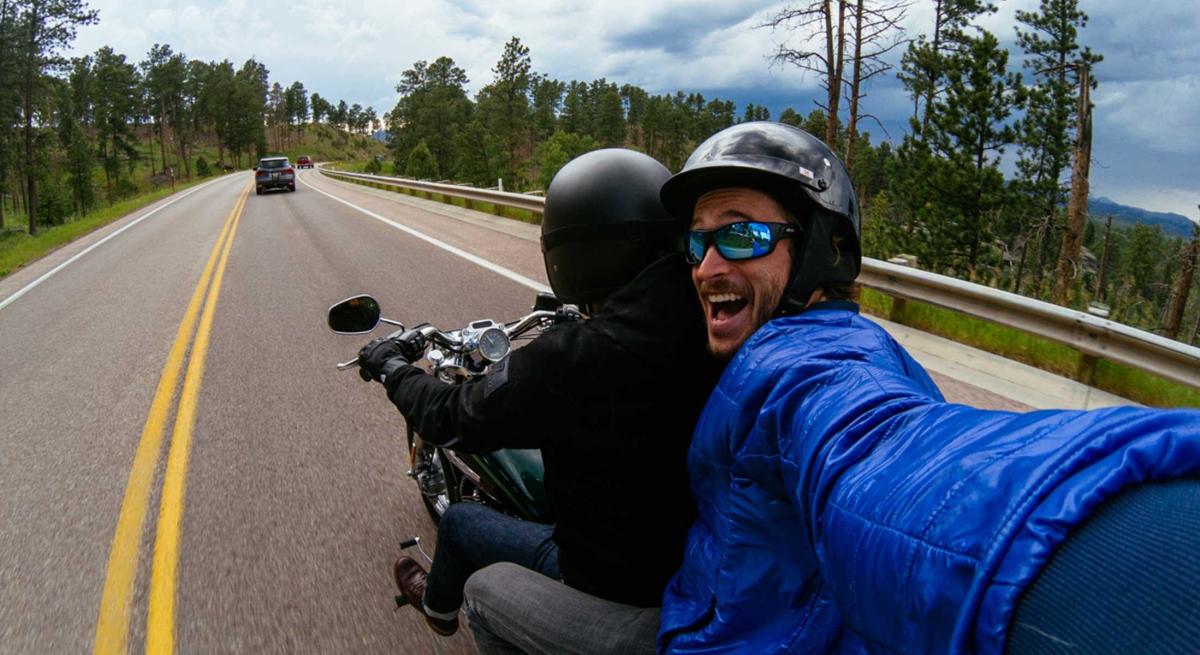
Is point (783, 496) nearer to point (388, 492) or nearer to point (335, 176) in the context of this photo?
point (388, 492)

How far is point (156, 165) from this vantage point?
380ft

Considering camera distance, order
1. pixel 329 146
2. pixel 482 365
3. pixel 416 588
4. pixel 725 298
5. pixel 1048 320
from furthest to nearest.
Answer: pixel 329 146
pixel 1048 320
pixel 482 365
pixel 416 588
pixel 725 298

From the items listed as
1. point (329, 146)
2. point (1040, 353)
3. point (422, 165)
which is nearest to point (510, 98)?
point (422, 165)

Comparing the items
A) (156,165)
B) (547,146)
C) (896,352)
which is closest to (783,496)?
(896,352)

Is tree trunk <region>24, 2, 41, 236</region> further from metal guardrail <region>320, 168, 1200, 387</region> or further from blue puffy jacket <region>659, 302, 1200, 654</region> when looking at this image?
blue puffy jacket <region>659, 302, 1200, 654</region>

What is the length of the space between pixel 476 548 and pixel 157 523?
2483 mm

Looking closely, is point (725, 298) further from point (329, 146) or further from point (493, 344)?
point (329, 146)

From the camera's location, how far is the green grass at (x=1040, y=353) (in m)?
4.99

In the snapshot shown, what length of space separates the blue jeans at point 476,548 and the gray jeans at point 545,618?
0.25m

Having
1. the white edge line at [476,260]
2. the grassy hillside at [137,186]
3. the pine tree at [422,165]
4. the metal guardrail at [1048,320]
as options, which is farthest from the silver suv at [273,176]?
the metal guardrail at [1048,320]

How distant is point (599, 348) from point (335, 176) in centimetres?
6045

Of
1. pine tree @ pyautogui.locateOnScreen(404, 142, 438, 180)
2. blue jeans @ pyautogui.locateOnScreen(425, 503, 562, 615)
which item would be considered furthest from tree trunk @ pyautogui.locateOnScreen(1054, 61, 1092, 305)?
pine tree @ pyautogui.locateOnScreen(404, 142, 438, 180)

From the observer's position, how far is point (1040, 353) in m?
5.89

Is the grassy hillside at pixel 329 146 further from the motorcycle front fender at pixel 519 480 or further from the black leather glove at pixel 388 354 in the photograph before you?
the motorcycle front fender at pixel 519 480
